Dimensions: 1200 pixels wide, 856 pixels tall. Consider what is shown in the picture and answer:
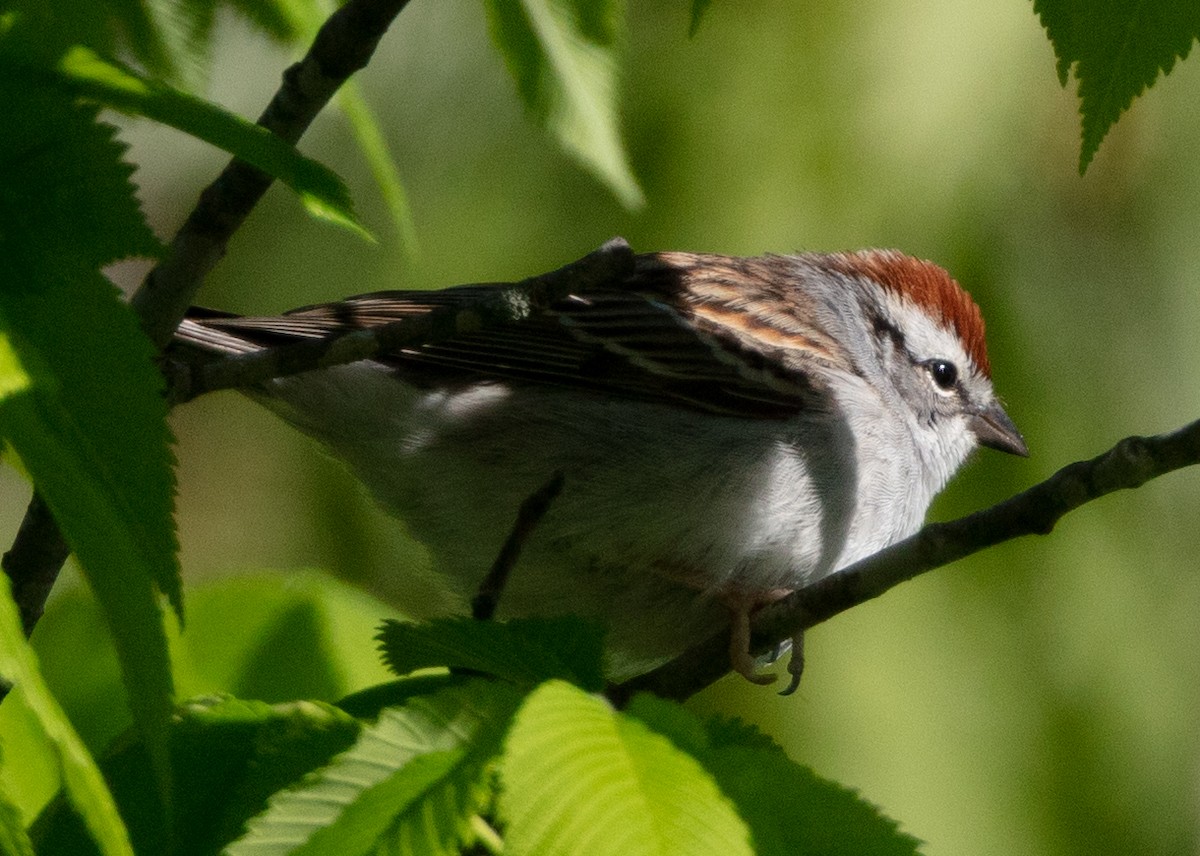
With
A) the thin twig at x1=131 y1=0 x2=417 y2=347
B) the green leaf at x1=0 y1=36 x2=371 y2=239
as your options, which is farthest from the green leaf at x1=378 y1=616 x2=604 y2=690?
the thin twig at x1=131 y1=0 x2=417 y2=347

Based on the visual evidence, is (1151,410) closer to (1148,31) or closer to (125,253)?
(1148,31)

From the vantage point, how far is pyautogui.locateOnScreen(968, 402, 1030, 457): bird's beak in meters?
4.57

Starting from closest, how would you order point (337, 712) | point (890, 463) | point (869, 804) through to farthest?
point (869, 804) < point (337, 712) < point (890, 463)

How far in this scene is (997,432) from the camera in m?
4.59

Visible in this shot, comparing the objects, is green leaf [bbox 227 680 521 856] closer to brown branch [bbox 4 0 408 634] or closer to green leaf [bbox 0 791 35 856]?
green leaf [bbox 0 791 35 856]

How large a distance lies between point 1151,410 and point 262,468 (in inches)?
132

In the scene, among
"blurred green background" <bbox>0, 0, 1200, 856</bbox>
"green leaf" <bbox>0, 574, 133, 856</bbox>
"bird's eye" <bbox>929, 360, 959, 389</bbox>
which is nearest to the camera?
"green leaf" <bbox>0, 574, 133, 856</bbox>

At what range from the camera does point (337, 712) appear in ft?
5.67

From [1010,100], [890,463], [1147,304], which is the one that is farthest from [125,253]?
[1147,304]

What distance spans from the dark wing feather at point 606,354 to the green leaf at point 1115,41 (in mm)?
2168

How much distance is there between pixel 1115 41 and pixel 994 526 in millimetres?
693

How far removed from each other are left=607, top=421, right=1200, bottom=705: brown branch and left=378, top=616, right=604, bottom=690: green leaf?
45 centimetres

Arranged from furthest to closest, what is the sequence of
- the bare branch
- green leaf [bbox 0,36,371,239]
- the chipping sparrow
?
the chipping sparrow, the bare branch, green leaf [bbox 0,36,371,239]

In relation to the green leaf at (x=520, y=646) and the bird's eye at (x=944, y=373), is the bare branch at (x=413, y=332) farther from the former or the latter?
the bird's eye at (x=944, y=373)
